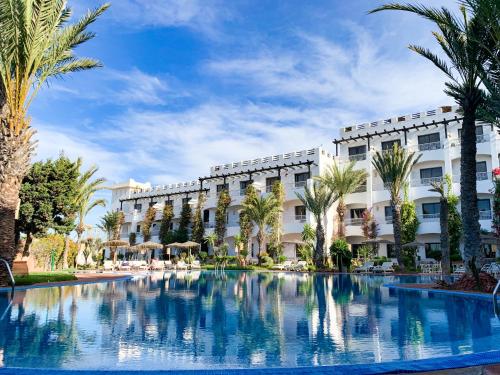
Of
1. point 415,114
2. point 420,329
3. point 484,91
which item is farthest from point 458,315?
point 415,114

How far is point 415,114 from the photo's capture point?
3528cm

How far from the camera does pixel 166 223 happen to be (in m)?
46.4

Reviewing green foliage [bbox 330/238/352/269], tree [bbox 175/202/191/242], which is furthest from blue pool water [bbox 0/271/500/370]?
tree [bbox 175/202/191/242]

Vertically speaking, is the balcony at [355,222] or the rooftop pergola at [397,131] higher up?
the rooftop pergola at [397,131]

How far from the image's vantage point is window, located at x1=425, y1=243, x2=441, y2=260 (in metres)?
31.7

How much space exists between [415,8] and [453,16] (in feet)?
3.91

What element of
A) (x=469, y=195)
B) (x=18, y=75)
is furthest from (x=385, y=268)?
(x=18, y=75)

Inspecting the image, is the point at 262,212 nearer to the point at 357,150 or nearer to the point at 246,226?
the point at 246,226

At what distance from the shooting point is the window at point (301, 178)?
122 feet

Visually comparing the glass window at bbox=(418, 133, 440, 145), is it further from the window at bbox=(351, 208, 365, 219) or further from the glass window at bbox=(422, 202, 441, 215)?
the window at bbox=(351, 208, 365, 219)

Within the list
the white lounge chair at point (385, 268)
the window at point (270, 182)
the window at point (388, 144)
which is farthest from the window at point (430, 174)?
the window at point (270, 182)

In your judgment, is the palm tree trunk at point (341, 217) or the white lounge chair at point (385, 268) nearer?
the white lounge chair at point (385, 268)

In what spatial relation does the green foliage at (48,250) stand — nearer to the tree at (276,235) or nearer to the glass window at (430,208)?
the tree at (276,235)

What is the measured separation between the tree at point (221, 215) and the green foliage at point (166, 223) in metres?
6.99
